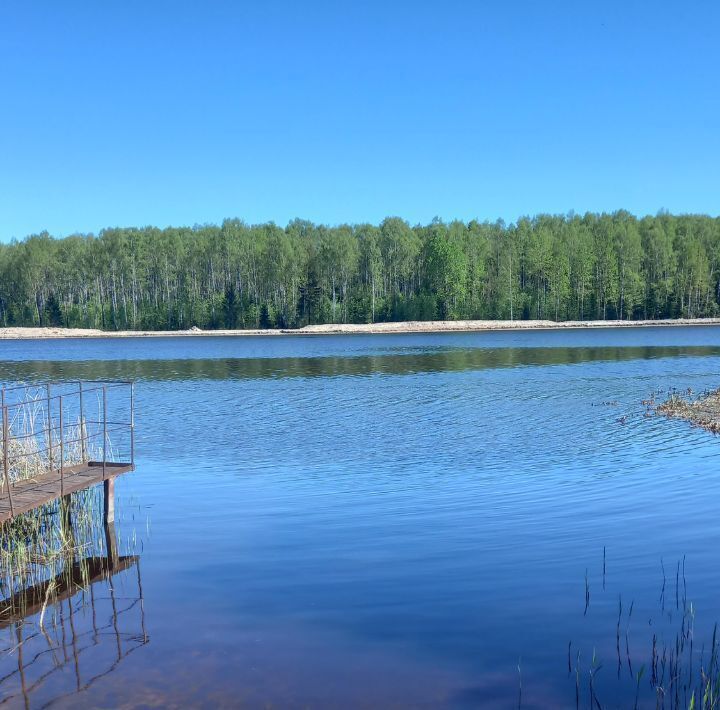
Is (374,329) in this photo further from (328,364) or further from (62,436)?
(62,436)

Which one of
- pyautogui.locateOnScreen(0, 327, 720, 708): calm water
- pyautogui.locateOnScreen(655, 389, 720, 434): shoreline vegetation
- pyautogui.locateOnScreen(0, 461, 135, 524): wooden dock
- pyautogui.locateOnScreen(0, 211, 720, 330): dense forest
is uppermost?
pyautogui.locateOnScreen(0, 211, 720, 330): dense forest

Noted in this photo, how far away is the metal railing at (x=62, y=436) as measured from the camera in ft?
52.3

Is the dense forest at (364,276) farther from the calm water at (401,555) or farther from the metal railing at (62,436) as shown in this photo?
the calm water at (401,555)

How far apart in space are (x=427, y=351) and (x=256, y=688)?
234 feet

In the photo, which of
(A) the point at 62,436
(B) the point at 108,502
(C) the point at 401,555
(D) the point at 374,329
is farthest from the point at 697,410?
(D) the point at 374,329

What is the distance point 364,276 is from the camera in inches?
5423

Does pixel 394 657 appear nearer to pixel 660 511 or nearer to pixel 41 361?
pixel 660 511

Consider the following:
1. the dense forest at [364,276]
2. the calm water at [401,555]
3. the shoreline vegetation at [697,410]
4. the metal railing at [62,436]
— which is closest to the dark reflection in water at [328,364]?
the metal railing at [62,436]

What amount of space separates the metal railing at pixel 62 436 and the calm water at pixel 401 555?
1.39m

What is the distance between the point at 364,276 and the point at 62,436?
123069 millimetres

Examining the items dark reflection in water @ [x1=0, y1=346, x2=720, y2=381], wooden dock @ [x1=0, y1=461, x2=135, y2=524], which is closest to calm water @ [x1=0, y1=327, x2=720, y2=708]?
wooden dock @ [x1=0, y1=461, x2=135, y2=524]

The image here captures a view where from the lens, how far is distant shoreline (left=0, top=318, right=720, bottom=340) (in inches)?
5032

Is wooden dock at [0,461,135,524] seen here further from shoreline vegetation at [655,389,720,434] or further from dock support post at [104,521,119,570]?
shoreline vegetation at [655,389,720,434]

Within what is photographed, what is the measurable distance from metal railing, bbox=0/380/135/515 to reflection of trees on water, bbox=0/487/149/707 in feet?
3.26
